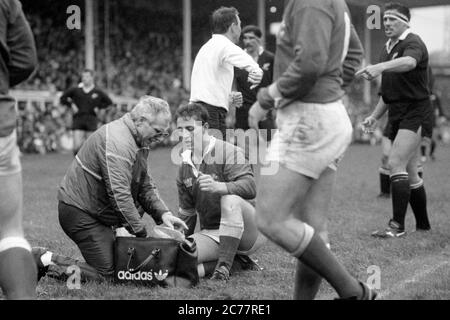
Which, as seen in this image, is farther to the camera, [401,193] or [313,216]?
[401,193]

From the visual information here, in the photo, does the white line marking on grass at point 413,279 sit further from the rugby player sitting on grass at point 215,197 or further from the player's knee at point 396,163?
the player's knee at point 396,163

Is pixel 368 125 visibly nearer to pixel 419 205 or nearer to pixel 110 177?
pixel 419 205

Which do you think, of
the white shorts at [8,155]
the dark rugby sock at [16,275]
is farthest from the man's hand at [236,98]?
the dark rugby sock at [16,275]

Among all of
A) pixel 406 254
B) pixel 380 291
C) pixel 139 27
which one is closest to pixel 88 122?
pixel 406 254

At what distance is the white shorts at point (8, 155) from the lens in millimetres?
3312

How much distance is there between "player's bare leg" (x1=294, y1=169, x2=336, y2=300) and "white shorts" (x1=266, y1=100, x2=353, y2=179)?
8.4 inches

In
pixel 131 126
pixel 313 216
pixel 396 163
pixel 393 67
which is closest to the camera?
pixel 313 216

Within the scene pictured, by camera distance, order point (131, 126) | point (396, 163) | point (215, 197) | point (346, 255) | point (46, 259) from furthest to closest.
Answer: point (396, 163) < point (346, 255) < point (215, 197) < point (131, 126) < point (46, 259)

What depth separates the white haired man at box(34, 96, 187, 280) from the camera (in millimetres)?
4723

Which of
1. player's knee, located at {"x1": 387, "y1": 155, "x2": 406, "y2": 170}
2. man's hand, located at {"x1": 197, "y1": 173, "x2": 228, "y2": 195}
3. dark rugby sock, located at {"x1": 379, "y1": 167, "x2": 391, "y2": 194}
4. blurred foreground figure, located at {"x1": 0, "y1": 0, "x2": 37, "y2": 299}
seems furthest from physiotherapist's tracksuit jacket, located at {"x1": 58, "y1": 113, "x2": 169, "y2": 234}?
dark rugby sock, located at {"x1": 379, "y1": 167, "x2": 391, "y2": 194}

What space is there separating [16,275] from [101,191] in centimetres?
155

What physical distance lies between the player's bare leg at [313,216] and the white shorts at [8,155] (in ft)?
4.66

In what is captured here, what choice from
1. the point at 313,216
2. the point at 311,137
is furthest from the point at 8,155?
the point at 313,216

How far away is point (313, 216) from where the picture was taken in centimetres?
374
